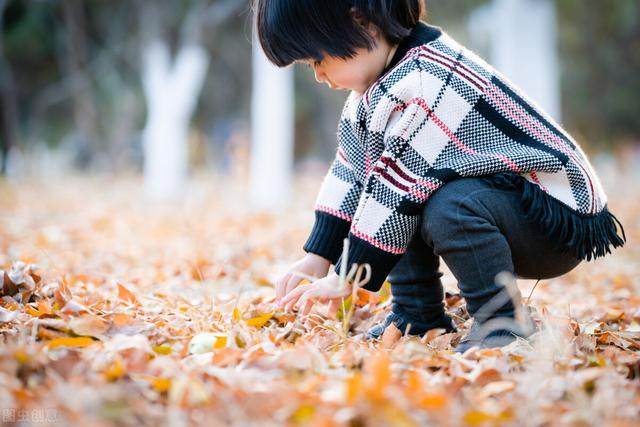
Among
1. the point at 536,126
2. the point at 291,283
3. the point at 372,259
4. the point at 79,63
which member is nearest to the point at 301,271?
the point at 291,283

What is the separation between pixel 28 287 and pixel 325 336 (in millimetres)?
1005

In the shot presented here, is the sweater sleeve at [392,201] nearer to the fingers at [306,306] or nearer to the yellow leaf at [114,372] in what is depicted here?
the fingers at [306,306]

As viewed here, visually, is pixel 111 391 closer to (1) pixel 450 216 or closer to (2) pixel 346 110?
(1) pixel 450 216

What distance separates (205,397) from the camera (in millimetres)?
1099

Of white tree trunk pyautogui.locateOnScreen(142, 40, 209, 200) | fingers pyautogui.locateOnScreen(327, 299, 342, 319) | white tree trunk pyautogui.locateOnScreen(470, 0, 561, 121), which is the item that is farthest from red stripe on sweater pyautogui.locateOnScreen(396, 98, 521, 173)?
white tree trunk pyautogui.locateOnScreen(142, 40, 209, 200)

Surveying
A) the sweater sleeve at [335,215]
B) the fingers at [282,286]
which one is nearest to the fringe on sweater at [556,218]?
the sweater sleeve at [335,215]

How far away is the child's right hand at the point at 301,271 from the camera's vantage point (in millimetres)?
1791

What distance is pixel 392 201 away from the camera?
1.61 m

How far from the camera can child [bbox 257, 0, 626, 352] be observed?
5.19 ft

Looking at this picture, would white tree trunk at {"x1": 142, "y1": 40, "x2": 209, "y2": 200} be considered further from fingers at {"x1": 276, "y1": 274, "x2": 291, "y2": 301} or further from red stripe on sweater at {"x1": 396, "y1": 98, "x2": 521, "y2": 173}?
red stripe on sweater at {"x1": 396, "y1": 98, "x2": 521, "y2": 173}

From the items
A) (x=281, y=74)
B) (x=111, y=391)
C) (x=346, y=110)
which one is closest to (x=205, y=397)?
(x=111, y=391)

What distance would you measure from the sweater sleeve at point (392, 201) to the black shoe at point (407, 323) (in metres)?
0.26

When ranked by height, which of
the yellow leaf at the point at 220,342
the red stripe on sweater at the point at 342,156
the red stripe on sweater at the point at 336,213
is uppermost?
the red stripe on sweater at the point at 342,156

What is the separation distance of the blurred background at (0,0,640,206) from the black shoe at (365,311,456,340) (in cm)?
483
